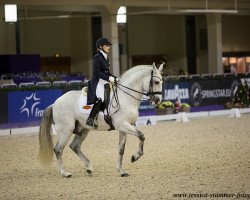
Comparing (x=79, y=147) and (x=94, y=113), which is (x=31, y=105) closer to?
(x=79, y=147)

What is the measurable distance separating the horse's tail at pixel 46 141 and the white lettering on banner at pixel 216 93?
11.7 m

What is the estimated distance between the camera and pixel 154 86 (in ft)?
28.5

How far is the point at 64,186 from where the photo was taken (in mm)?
7938

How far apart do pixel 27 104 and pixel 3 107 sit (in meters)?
0.68

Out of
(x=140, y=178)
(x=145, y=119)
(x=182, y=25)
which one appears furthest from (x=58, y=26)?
(x=140, y=178)

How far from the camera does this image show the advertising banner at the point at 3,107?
16.4 meters

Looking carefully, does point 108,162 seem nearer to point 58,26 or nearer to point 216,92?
point 216,92

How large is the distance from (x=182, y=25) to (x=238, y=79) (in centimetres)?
1308

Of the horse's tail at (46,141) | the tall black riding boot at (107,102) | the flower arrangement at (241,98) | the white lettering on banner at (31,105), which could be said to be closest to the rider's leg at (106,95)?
the tall black riding boot at (107,102)

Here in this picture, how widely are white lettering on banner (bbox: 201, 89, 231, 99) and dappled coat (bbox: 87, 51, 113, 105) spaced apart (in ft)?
39.1

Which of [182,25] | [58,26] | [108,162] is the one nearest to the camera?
[108,162]

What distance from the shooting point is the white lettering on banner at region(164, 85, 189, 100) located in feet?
63.6

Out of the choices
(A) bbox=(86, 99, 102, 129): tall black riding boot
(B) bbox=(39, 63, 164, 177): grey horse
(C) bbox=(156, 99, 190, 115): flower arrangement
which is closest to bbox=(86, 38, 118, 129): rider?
(A) bbox=(86, 99, 102, 129): tall black riding boot

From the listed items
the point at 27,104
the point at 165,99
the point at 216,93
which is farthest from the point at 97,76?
the point at 216,93
